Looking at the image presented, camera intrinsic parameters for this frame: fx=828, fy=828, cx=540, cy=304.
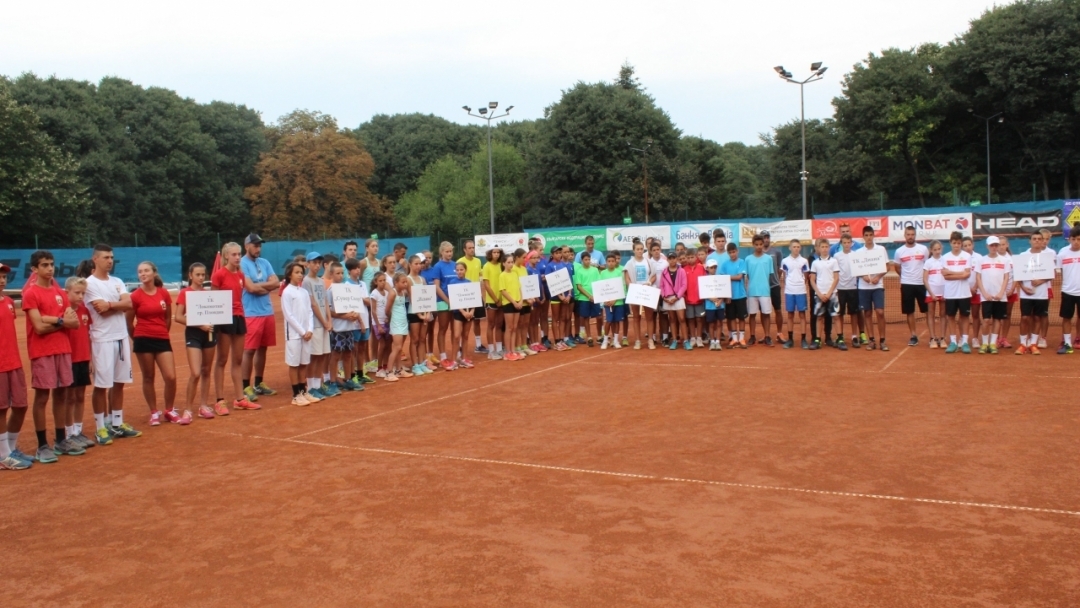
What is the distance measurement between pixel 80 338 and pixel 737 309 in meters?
9.89

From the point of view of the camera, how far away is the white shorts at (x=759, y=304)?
13898 millimetres

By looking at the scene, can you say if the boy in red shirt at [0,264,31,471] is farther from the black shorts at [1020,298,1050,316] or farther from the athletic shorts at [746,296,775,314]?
the black shorts at [1020,298,1050,316]

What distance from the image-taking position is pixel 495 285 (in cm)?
1352

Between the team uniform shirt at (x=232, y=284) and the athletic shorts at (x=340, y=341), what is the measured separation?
127cm

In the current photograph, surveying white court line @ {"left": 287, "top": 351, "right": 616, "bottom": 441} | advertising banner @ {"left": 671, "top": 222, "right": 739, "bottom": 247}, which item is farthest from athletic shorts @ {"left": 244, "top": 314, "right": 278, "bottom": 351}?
advertising banner @ {"left": 671, "top": 222, "right": 739, "bottom": 247}

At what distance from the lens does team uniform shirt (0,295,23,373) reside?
7207 millimetres

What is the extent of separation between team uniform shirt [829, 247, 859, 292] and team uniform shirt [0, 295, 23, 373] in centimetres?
1106

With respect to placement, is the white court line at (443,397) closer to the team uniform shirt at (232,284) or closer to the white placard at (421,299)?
the white placard at (421,299)

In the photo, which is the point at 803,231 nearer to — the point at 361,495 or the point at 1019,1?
the point at 361,495

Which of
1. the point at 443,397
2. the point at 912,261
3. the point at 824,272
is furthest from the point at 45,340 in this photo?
the point at 912,261

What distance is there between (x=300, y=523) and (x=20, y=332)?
18.9 meters

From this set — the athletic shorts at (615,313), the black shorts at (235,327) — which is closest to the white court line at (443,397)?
the athletic shorts at (615,313)

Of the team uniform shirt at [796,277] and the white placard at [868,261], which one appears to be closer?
the white placard at [868,261]

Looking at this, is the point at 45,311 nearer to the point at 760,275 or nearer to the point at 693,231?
the point at 760,275
